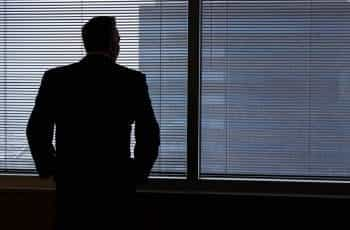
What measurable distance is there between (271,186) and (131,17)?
4.01 feet

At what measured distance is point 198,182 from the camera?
3559 millimetres

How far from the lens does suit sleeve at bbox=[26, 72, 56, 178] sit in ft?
8.52

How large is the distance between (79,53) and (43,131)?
1037 mm

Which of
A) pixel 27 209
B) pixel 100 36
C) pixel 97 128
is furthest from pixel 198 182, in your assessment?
pixel 100 36

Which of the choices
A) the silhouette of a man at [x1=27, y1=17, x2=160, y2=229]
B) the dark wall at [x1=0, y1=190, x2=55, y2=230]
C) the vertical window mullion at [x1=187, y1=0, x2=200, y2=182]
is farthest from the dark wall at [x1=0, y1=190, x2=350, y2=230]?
the silhouette of a man at [x1=27, y1=17, x2=160, y2=229]

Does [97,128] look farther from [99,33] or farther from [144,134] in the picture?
[99,33]

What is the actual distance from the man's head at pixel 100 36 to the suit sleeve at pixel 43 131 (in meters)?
0.23

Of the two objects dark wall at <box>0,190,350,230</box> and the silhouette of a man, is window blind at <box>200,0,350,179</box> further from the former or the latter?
the silhouette of a man

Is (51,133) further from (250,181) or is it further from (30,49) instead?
(250,181)

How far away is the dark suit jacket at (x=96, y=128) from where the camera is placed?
256 centimetres

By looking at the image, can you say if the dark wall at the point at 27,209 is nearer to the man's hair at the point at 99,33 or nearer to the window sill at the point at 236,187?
the window sill at the point at 236,187

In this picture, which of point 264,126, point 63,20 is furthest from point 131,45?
point 264,126

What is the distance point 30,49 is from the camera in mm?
3594

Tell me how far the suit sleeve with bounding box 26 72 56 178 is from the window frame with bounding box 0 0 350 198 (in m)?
0.98
